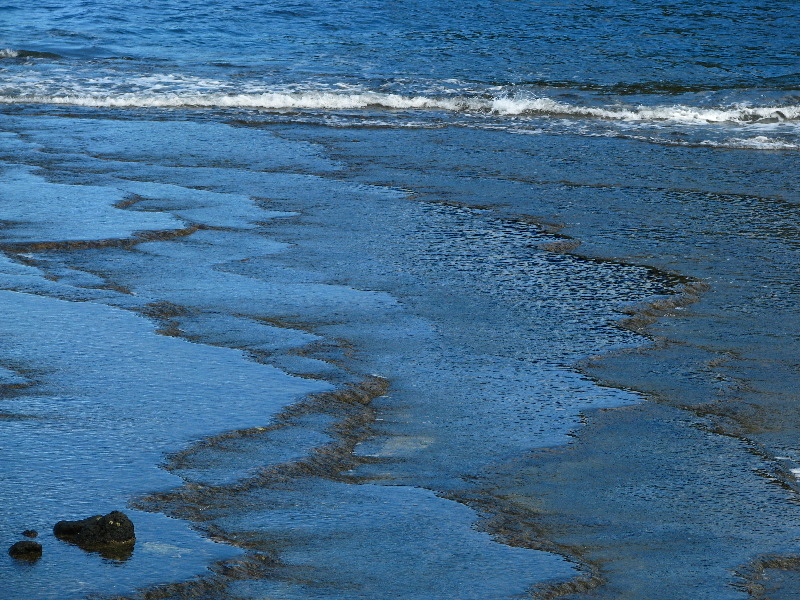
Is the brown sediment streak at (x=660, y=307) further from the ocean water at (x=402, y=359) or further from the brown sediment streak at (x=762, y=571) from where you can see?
the brown sediment streak at (x=762, y=571)

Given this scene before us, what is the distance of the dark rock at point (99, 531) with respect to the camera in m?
2.49

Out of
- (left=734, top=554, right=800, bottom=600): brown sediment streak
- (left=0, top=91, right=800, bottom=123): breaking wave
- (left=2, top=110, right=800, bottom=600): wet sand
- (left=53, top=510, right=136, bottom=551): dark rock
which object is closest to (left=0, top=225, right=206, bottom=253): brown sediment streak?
(left=2, top=110, right=800, bottom=600): wet sand

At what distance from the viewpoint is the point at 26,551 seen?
2.43 metres

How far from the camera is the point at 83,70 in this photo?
46.8 feet

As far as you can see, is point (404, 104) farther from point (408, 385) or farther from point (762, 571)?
point (762, 571)

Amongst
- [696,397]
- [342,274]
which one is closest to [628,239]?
[342,274]

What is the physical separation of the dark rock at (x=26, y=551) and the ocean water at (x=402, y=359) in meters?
0.04

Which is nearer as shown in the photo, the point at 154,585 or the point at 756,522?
the point at 154,585

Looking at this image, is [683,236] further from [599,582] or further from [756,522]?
[599,582]

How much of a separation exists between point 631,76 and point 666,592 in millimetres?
11864

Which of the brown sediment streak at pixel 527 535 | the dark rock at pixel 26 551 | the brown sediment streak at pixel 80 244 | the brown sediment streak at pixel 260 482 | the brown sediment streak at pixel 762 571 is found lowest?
the brown sediment streak at pixel 762 571

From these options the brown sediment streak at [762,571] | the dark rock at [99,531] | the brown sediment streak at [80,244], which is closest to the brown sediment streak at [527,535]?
the brown sediment streak at [762,571]

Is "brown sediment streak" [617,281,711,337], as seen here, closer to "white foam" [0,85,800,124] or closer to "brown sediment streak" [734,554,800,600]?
"brown sediment streak" [734,554,800,600]

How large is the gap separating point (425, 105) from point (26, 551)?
9.74 meters
